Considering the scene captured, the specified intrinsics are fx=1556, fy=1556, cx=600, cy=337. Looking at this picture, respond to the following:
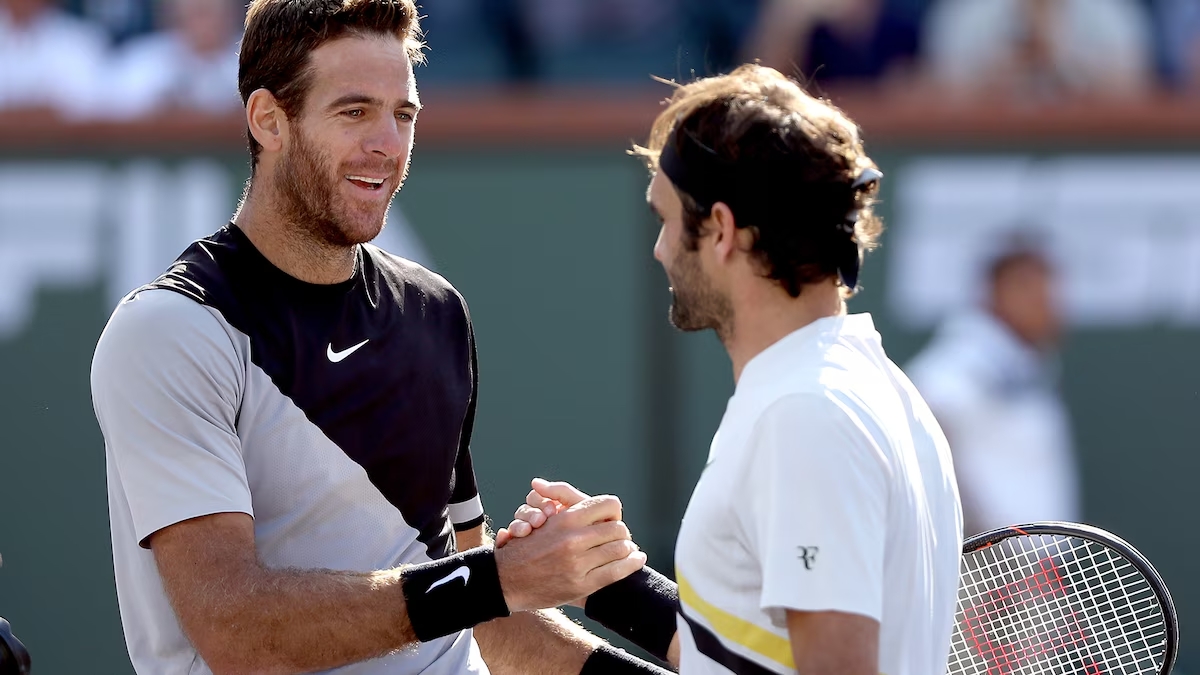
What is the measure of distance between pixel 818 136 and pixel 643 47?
5.58m

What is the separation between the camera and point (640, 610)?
297cm

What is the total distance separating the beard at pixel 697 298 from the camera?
2.40 metres

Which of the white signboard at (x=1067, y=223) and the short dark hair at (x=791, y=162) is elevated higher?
the short dark hair at (x=791, y=162)

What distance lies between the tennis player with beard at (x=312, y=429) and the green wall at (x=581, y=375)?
312 cm

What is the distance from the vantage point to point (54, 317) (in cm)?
620

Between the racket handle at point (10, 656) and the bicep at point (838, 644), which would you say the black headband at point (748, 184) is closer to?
the bicep at point (838, 644)

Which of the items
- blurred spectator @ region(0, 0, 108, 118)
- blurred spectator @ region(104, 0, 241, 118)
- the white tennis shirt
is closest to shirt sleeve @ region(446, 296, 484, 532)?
the white tennis shirt

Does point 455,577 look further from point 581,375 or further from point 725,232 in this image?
point 581,375

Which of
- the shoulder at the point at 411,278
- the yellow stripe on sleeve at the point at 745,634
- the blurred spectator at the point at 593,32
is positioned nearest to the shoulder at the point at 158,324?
the shoulder at the point at 411,278

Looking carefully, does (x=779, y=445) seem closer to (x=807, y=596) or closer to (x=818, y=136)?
(x=807, y=596)

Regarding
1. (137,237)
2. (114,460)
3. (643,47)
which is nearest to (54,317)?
(137,237)

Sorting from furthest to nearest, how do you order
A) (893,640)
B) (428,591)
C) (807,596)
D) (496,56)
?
(496,56) < (428,591) < (893,640) < (807,596)

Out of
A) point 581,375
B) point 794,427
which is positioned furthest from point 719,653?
point 581,375

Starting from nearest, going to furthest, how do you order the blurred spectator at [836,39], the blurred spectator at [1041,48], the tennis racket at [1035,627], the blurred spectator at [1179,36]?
the tennis racket at [1035,627]
the blurred spectator at [1041,48]
the blurred spectator at [836,39]
the blurred spectator at [1179,36]
